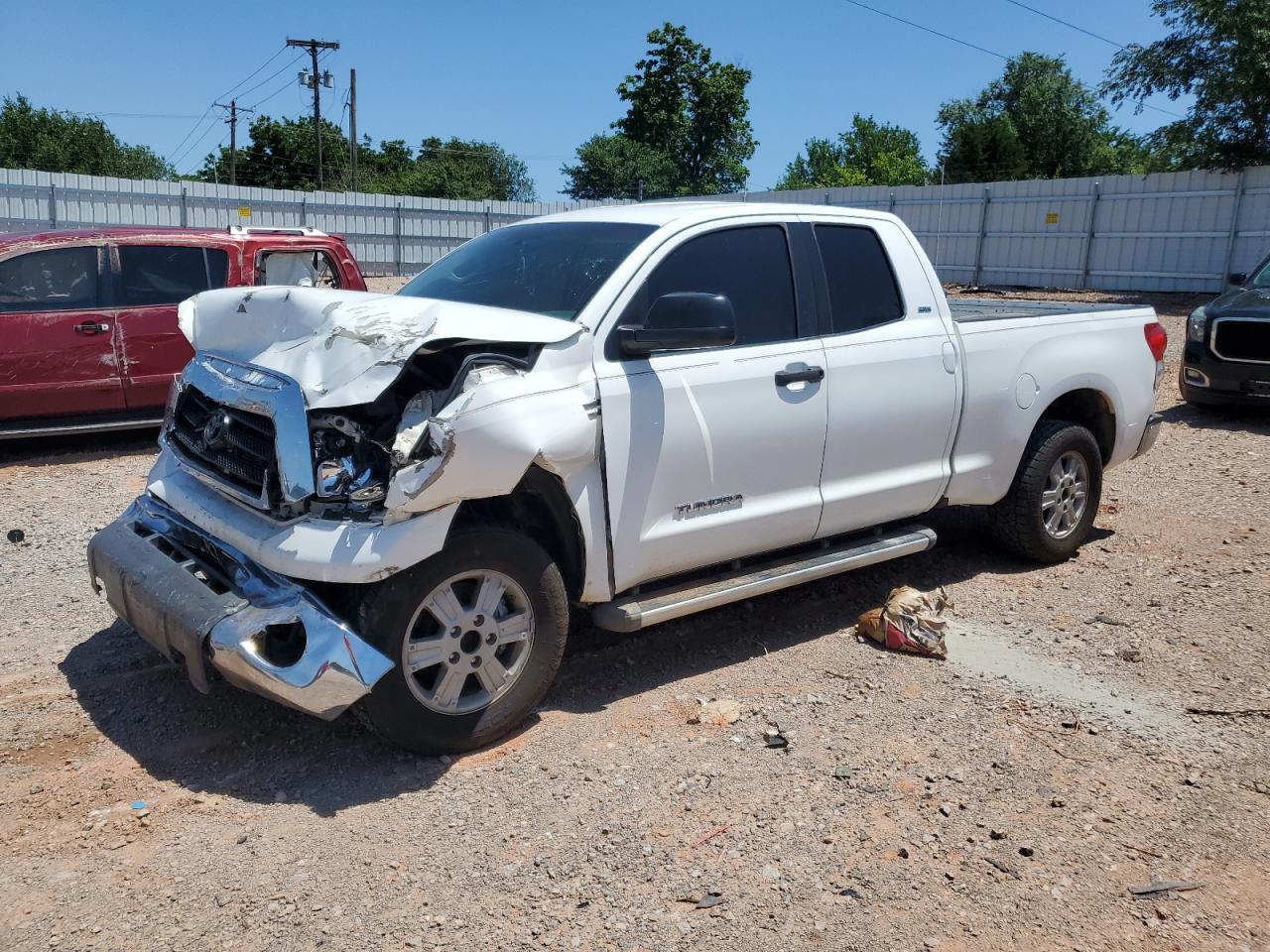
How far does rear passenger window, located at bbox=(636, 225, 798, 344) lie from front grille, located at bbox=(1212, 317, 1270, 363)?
294 inches

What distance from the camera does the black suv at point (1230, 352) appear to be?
1018cm

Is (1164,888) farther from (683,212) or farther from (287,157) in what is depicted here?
(287,157)

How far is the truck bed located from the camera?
6000 millimetres

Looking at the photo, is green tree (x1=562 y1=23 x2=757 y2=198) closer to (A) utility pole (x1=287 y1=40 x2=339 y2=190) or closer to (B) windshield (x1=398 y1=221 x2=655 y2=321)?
(A) utility pole (x1=287 y1=40 x2=339 y2=190)

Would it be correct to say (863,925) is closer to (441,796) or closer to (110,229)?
(441,796)

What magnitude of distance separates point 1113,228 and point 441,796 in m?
23.4

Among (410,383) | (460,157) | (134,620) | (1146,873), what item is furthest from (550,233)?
(460,157)

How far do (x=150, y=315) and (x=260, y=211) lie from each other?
1882 centimetres

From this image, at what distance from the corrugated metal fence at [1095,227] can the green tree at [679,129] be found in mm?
28686

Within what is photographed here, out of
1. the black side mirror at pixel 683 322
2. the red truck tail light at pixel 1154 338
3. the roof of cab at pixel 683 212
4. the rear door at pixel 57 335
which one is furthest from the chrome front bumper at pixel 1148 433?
the rear door at pixel 57 335

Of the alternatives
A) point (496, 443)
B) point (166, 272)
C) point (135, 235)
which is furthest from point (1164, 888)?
point (135, 235)

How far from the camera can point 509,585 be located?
3.86m

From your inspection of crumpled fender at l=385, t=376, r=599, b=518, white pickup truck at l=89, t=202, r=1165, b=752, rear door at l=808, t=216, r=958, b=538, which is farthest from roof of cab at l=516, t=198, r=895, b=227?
crumpled fender at l=385, t=376, r=599, b=518

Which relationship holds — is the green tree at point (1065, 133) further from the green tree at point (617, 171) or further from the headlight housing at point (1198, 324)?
the headlight housing at point (1198, 324)
